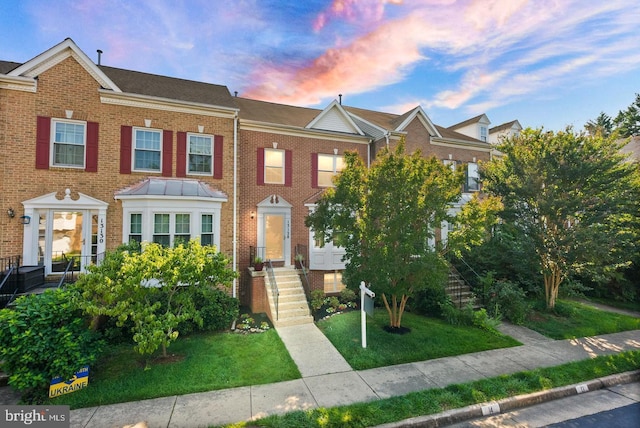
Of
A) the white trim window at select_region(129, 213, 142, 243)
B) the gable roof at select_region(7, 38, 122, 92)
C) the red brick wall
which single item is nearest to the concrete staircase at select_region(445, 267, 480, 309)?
the white trim window at select_region(129, 213, 142, 243)

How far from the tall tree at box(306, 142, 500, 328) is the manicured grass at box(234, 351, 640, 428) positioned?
9.53 ft

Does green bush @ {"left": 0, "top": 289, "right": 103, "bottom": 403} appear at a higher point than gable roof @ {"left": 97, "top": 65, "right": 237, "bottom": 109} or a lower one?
lower

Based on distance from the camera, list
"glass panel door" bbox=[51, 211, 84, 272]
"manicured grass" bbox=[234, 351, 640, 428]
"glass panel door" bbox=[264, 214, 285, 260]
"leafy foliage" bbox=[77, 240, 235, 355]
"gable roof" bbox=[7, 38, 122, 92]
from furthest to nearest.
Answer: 1. "glass panel door" bbox=[264, 214, 285, 260]
2. "glass panel door" bbox=[51, 211, 84, 272]
3. "gable roof" bbox=[7, 38, 122, 92]
4. "leafy foliage" bbox=[77, 240, 235, 355]
5. "manicured grass" bbox=[234, 351, 640, 428]

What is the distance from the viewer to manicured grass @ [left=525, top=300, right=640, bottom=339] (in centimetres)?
948

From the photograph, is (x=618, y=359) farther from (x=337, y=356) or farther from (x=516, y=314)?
(x=337, y=356)

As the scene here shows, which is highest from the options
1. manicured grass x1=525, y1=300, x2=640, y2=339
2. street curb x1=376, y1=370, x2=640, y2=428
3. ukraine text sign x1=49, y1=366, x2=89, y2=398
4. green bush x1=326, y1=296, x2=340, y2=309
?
green bush x1=326, y1=296, x2=340, y2=309

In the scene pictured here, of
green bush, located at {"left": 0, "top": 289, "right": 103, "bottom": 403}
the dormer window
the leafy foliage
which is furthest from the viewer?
the dormer window

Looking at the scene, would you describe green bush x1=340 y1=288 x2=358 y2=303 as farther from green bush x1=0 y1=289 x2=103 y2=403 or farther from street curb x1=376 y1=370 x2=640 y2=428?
green bush x1=0 y1=289 x2=103 y2=403

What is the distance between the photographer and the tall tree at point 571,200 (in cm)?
1031

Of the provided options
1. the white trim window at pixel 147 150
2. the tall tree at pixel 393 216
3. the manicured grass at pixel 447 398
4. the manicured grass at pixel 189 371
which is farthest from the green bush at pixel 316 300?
the white trim window at pixel 147 150

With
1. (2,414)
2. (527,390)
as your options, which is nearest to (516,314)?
(527,390)

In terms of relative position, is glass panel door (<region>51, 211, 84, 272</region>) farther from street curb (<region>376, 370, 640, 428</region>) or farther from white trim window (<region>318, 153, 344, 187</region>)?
street curb (<region>376, 370, 640, 428</region>)

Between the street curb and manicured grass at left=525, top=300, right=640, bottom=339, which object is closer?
the street curb

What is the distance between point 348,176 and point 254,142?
6.10 metres
